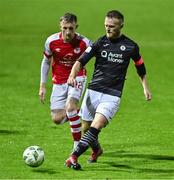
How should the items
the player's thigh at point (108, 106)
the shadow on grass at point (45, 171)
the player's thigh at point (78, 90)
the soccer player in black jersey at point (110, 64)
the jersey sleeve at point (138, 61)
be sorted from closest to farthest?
the shadow on grass at point (45, 171)
the player's thigh at point (108, 106)
the soccer player in black jersey at point (110, 64)
the jersey sleeve at point (138, 61)
the player's thigh at point (78, 90)

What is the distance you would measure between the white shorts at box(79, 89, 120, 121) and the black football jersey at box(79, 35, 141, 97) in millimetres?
110

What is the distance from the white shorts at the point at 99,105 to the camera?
14688 mm

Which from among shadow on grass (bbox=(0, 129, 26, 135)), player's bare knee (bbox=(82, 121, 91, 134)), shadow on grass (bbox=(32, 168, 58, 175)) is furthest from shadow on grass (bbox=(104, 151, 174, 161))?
shadow on grass (bbox=(0, 129, 26, 135))

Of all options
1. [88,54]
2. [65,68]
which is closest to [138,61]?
[88,54]

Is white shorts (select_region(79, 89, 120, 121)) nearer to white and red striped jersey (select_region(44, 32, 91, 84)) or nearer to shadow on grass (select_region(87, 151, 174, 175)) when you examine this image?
shadow on grass (select_region(87, 151, 174, 175))

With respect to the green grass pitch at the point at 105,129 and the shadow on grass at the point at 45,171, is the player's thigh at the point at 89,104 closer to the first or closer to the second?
the green grass pitch at the point at 105,129

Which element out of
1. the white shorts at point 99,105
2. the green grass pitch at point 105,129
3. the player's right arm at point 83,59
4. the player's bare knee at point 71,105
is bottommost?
the green grass pitch at point 105,129

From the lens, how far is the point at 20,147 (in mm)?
17031

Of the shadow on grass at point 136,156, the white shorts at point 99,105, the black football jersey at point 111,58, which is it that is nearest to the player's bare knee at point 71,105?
the white shorts at point 99,105

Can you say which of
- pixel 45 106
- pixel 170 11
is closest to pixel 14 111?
pixel 45 106

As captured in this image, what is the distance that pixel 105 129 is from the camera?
65.4ft

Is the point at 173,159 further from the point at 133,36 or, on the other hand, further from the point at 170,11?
the point at 170,11

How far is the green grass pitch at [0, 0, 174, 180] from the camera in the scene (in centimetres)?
1482

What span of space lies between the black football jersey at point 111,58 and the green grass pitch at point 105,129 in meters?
1.54
